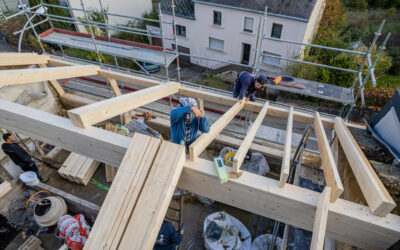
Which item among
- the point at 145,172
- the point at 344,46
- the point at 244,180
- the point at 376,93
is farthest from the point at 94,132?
the point at 344,46

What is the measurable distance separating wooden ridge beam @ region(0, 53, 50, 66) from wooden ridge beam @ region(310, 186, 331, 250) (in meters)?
6.20

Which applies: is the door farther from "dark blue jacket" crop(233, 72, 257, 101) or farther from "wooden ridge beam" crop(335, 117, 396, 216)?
"wooden ridge beam" crop(335, 117, 396, 216)

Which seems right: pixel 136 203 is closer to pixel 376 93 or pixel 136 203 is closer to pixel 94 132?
pixel 94 132

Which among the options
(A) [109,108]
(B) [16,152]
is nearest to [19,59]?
(B) [16,152]

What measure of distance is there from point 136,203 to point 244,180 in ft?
3.46

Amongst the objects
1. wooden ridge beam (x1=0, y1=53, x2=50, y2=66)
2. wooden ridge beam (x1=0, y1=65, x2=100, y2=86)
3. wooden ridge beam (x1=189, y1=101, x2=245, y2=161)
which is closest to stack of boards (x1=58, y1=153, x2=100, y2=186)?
wooden ridge beam (x1=0, y1=65, x2=100, y2=86)

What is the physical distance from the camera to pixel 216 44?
53.0ft

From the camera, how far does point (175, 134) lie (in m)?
3.32

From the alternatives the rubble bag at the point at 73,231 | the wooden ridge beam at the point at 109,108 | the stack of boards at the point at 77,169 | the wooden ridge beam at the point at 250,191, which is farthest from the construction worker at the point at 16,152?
the wooden ridge beam at the point at 109,108

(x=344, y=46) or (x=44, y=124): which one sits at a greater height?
(x=44, y=124)

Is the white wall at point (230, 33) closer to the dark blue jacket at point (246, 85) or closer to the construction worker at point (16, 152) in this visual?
the dark blue jacket at point (246, 85)

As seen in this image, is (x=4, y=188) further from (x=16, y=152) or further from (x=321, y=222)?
(x=321, y=222)

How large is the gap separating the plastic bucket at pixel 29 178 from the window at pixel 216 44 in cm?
1370

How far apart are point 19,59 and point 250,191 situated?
19.1ft
